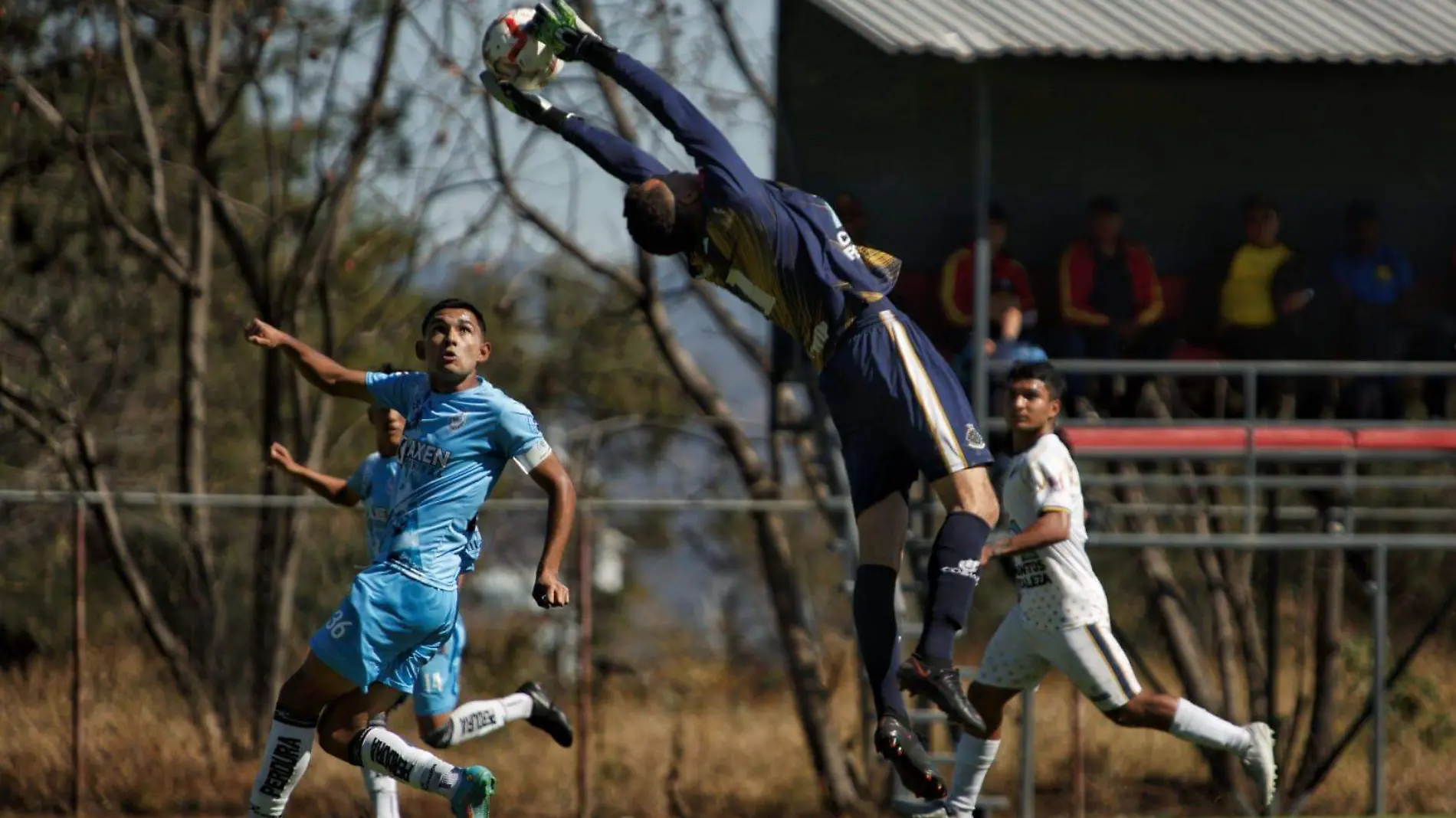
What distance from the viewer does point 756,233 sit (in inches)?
251

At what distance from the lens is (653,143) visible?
1559cm

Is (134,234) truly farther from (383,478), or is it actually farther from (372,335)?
(383,478)

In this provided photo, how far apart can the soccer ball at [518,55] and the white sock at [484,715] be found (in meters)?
2.92

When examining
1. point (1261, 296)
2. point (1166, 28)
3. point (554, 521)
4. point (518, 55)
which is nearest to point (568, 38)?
point (518, 55)

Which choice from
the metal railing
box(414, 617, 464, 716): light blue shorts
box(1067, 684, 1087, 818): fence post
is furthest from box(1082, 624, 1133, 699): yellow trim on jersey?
box(1067, 684, 1087, 818): fence post

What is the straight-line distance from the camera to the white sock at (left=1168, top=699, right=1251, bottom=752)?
8.05m

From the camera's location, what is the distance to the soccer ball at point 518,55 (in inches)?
280

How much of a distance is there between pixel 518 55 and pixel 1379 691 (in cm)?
664

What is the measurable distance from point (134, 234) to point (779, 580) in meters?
5.31

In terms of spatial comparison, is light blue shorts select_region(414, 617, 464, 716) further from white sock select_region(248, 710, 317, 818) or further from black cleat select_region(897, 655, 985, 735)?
black cleat select_region(897, 655, 985, 735)

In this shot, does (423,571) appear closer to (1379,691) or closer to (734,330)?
(1379,691)

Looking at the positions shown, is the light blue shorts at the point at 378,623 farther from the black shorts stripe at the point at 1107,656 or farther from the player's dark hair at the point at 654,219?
the black shorts stripe at the point at 1107,656

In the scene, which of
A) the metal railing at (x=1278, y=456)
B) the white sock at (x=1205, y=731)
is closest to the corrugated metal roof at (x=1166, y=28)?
the metal railing at (x=1278, y=456)

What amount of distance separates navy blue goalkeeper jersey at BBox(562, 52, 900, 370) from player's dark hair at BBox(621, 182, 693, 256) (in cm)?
9
